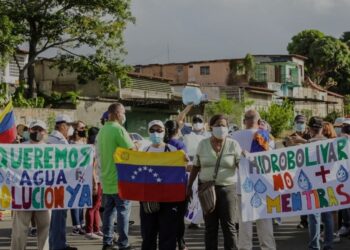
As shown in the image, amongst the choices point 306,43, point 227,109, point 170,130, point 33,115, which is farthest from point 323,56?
point 170,130

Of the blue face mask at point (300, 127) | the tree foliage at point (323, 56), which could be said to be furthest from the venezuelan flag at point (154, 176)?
the tree foliage at point (323, 56)

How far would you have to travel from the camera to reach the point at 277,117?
50406 mm

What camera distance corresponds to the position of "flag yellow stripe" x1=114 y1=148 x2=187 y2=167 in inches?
297

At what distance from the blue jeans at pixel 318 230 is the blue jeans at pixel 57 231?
331cm

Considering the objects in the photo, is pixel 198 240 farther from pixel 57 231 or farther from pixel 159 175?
pixel 159 175

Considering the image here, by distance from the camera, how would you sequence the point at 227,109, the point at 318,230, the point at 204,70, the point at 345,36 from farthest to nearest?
1. the point at 345,36
2. the point at 204,70
3. the point at 227,109
4. the point at 318,230

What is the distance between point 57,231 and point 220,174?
2598mm

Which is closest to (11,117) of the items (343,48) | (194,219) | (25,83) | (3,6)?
(194,219)

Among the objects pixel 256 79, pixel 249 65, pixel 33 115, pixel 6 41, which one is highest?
pixel 249 65

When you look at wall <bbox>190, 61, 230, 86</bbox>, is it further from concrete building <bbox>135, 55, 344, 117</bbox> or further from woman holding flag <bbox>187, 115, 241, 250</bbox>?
woman holding flag <bbox>187, 115, 241, 250</bbox>

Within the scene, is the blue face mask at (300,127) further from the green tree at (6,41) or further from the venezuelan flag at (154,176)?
the green tree at (6,41)

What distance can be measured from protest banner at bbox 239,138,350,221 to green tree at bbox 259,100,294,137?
41.9 metres

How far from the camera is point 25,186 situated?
26.8 ft

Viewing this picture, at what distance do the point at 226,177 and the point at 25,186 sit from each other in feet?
8.89
